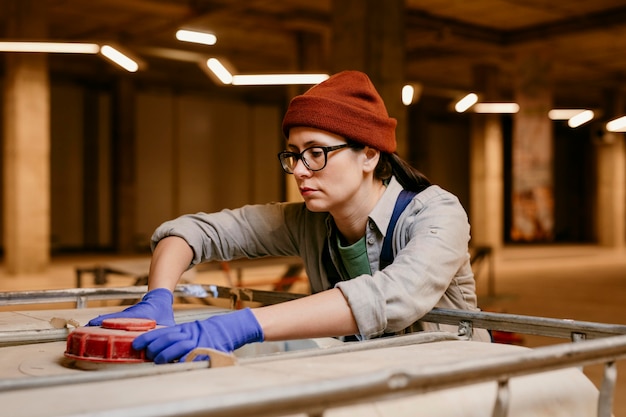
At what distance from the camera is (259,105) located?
26.5 m

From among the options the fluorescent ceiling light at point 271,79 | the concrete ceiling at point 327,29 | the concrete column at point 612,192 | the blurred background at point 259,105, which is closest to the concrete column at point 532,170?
the blurred background at point 259,105

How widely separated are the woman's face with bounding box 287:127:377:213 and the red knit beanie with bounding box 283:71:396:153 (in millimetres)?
37

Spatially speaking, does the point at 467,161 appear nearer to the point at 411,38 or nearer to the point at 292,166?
the point at 411,38

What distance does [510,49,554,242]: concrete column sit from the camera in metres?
11.1

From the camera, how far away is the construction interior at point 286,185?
143 centimetres

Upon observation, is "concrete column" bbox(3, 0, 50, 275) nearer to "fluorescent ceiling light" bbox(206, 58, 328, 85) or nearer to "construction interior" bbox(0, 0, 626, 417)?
"construction interior" bbox(0, 0, 626, 417)

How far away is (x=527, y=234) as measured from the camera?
36.6ft

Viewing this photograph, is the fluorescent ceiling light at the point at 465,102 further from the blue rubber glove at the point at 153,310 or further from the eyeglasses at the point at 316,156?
the blue rubber glove at the point at 153,310

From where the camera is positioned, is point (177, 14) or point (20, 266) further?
point (177, 14)

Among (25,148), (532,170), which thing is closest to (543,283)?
(532,170)

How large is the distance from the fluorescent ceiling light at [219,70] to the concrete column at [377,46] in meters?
2.15

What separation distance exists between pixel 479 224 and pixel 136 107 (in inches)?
448

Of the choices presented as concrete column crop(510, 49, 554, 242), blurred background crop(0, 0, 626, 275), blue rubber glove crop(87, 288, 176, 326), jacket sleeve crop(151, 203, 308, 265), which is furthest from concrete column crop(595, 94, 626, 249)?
blue rubber glove crop(87, 288, 176, 326)

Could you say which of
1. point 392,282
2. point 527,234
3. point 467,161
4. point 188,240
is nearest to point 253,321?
point 392,282
